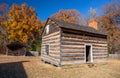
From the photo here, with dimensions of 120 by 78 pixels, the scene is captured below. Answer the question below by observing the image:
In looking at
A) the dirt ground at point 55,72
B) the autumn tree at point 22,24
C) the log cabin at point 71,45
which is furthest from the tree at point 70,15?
the dirt ground at point 55,72

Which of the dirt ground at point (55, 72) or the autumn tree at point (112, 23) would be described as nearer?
the dirt ground at point (55, 72)

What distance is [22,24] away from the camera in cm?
3294

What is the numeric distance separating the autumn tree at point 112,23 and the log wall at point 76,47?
18.5 m

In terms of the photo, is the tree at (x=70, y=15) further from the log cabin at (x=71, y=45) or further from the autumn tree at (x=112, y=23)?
the log cabin at (x=71, y=45)

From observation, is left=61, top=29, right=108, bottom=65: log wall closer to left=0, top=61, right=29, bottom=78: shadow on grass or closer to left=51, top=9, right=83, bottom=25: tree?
left=0, top=61, right=29, bottom=78: shadow on grass

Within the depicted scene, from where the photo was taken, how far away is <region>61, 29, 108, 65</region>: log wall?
12102mm

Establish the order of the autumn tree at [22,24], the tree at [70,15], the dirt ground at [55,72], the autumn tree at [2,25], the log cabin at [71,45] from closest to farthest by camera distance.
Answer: the dirt ground at [55,72] → the log cabin at [71,45] → the autumn tree at [22,24] → the autumn tree at [2,25] → the tree at [70,15]

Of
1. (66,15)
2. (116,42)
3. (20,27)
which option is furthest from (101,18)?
(20,27)

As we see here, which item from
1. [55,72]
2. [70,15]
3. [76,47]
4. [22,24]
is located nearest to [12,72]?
[55,72]

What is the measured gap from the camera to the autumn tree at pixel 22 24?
3197cm

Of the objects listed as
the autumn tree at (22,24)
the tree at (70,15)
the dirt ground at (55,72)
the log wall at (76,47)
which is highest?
the tree at (70,15)

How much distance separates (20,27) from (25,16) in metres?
3.75

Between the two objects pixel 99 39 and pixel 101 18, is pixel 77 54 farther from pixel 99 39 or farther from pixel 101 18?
pixel 101 18

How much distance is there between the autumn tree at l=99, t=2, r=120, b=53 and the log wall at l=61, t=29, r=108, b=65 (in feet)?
60.7
